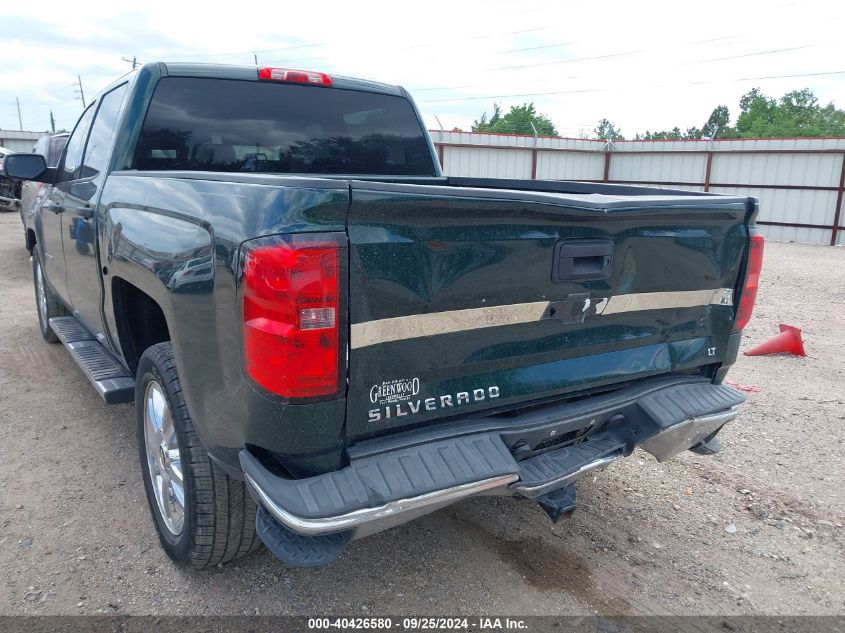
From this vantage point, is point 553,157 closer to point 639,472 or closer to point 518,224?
point 639,472

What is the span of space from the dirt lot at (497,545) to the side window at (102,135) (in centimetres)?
162

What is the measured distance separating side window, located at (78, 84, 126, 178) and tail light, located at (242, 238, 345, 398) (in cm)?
211

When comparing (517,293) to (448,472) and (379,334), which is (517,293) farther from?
(448,472)

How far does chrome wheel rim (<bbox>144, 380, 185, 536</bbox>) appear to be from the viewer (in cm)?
272

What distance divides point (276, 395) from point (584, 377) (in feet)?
4.02

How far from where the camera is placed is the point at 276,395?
1973 millimetres

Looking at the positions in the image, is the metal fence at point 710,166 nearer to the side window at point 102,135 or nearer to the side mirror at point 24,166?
the side mirror at point 24,166

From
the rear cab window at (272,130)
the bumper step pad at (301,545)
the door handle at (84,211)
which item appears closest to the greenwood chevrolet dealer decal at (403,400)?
the bumper step pad at (301,545)

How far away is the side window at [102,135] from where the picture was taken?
3.64m

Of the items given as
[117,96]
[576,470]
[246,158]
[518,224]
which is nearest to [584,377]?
[576,470]

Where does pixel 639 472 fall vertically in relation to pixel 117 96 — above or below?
below

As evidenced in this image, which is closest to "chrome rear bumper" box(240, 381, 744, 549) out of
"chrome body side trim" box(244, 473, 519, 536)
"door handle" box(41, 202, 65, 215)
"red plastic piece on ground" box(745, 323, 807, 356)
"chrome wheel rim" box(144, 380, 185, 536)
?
"chrome body side trim" box(244, 473, 519, 536)

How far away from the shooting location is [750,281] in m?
2.92

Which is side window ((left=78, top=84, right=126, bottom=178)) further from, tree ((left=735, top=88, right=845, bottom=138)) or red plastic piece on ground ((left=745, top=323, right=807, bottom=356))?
tree ((left=735, top=88, right=845, bottom=138))
